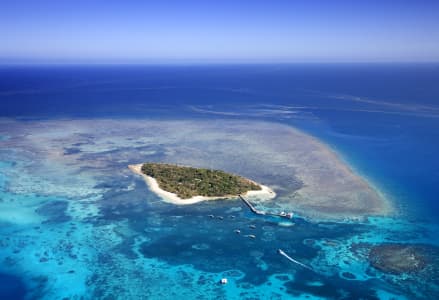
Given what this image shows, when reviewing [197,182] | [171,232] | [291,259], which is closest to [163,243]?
[171,232]

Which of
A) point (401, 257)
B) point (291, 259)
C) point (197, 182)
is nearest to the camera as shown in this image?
point (291, 259)

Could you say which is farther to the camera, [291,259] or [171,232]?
[171,232]

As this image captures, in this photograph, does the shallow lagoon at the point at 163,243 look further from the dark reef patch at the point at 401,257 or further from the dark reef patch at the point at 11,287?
the dark reef patch at the point at 401,257

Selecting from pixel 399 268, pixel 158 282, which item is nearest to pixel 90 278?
pixel 158 282

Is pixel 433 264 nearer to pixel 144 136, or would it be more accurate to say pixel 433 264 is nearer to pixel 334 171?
pixel 334 171

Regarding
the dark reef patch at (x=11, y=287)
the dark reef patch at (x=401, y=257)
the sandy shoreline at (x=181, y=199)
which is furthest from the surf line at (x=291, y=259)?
the dark reef patch at (x=11, y=287)

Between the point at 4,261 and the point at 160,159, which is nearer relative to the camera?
the point at 4,261

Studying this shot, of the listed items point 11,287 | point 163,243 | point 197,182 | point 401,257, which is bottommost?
point 11,287

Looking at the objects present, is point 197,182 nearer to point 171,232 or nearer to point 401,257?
point 171,232
